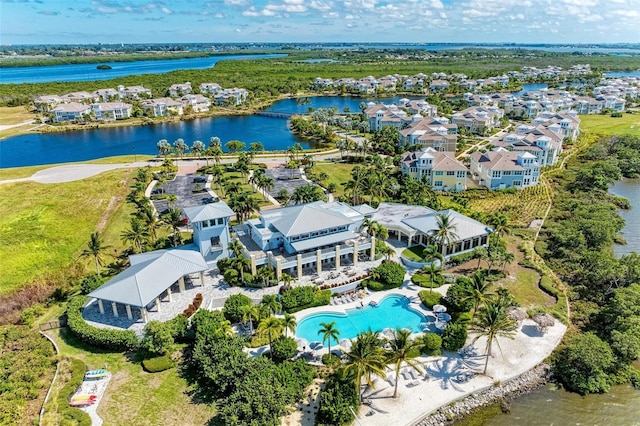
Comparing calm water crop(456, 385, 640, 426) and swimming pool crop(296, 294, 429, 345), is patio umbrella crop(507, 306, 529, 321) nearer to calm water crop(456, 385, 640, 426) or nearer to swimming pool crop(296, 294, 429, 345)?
calm water crop(456, 385, 640, 426)

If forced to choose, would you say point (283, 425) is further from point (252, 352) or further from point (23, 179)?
point (23, 179)

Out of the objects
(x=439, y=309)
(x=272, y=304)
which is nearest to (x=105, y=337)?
(x=272, y=304)

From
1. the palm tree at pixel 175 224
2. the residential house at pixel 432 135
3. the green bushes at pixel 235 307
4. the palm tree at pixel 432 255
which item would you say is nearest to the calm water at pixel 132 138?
the residential house at pixel 432 135

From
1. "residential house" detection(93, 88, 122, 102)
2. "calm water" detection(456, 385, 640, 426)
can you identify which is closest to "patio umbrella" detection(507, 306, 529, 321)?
"calm water" detection(456, 385, 640, 426)

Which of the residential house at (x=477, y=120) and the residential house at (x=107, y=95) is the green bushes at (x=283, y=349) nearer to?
the residential house at (x=477, y=120)

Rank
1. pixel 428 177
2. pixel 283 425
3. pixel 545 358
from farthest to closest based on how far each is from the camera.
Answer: pixel 428 177 → pixel 545 358 → pixel 283 425

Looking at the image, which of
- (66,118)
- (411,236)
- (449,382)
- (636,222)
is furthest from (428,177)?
(66,118)

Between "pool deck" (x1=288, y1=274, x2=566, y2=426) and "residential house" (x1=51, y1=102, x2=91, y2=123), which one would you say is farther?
"residential house" (x1=51, y1=102, x2=91, y2=123)
